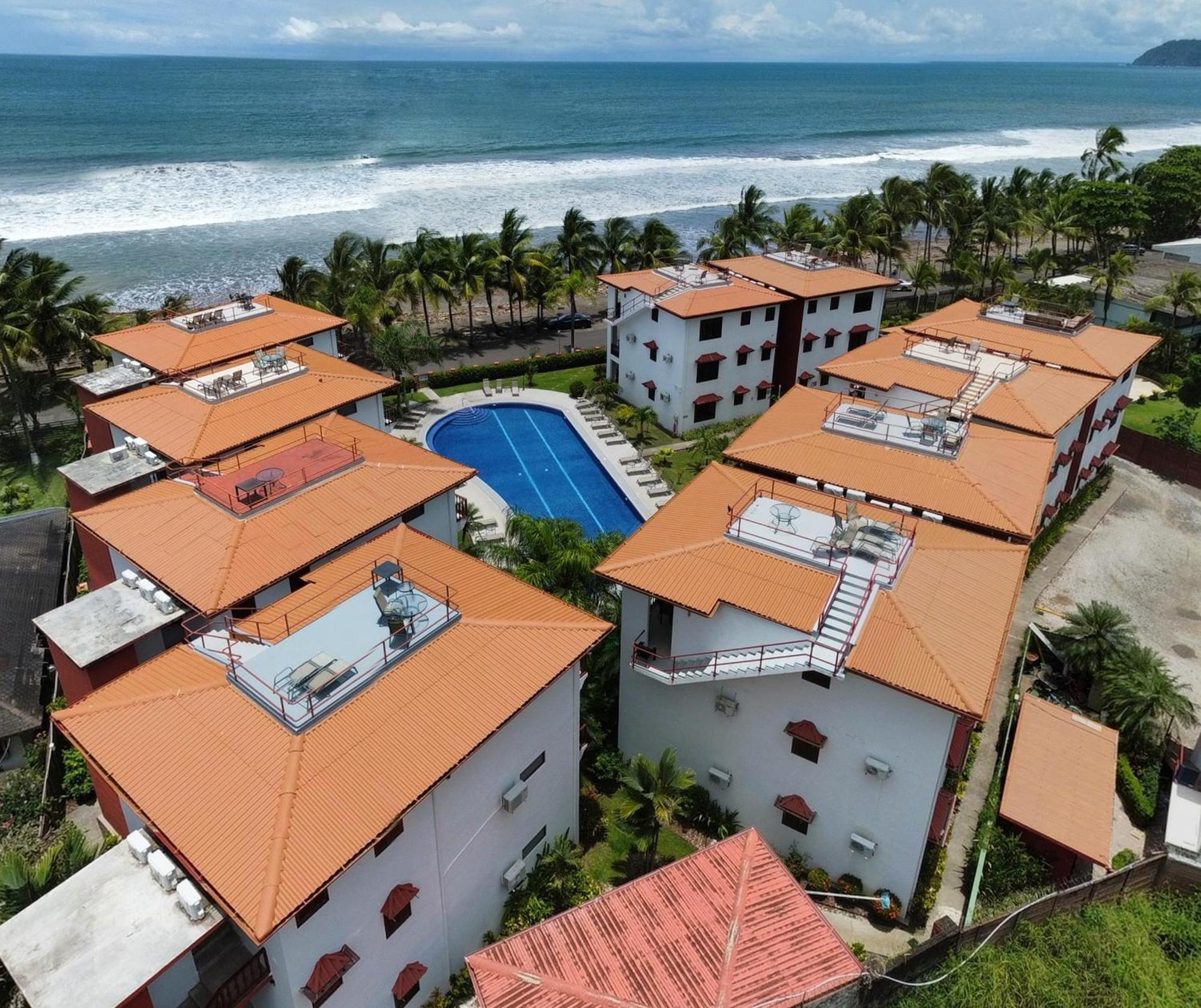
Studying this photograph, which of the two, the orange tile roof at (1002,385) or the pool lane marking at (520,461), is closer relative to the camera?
the orange tile roof at (1002,385)

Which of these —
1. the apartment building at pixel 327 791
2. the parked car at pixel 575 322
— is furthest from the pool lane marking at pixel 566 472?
the apartment building at pixel 327 791

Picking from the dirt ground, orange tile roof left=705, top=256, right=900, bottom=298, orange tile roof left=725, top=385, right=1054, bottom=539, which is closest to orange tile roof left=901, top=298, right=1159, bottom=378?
orange tile roof left=705, top=256, right=900, bottom=298

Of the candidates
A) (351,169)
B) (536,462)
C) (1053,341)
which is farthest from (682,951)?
(351,169)

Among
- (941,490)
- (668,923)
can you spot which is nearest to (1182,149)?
(941,490)

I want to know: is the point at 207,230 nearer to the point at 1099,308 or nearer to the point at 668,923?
the point at 1099,308

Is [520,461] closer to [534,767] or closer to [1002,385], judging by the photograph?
[1002,385]

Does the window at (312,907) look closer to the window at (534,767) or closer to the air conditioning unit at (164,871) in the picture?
the air conditioning unit at (164,871)

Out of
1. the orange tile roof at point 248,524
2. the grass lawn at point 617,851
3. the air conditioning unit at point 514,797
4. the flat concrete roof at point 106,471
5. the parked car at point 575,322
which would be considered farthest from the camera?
the parked car at point 575,322
